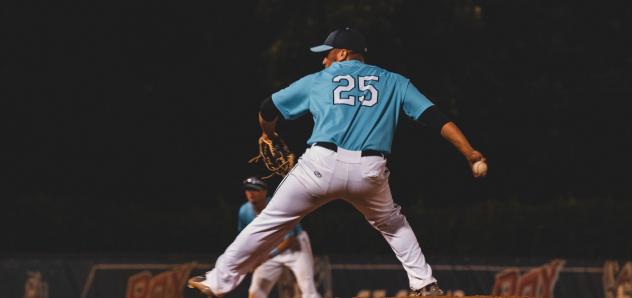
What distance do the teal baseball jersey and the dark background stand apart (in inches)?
472

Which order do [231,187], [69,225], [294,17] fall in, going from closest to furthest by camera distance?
[69,225] < [294,17] < [231,187]

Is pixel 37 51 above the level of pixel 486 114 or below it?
above

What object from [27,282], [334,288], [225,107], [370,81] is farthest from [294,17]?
[370,81]

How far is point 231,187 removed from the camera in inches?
945

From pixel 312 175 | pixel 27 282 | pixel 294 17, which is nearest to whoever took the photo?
pixel 312 175

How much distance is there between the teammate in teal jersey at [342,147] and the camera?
7.68m

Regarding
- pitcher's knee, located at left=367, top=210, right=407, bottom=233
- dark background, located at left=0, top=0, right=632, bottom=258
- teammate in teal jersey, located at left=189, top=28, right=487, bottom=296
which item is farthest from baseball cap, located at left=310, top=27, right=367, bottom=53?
dark background, located at left=0, top=0, right=632, bottom=258

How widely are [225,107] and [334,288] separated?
8375mm

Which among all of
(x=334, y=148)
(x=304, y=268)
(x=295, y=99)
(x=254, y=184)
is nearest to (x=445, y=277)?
(x=304, y=268)

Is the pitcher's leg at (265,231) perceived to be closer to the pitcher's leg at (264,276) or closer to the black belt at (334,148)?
the black belt at (334,148)

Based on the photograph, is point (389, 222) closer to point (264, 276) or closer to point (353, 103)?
point (353, 103)

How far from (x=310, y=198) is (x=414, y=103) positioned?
996mm

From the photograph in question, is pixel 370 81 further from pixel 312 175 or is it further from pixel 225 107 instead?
pixel 225 107

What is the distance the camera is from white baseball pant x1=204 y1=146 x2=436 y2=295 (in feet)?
25.1
